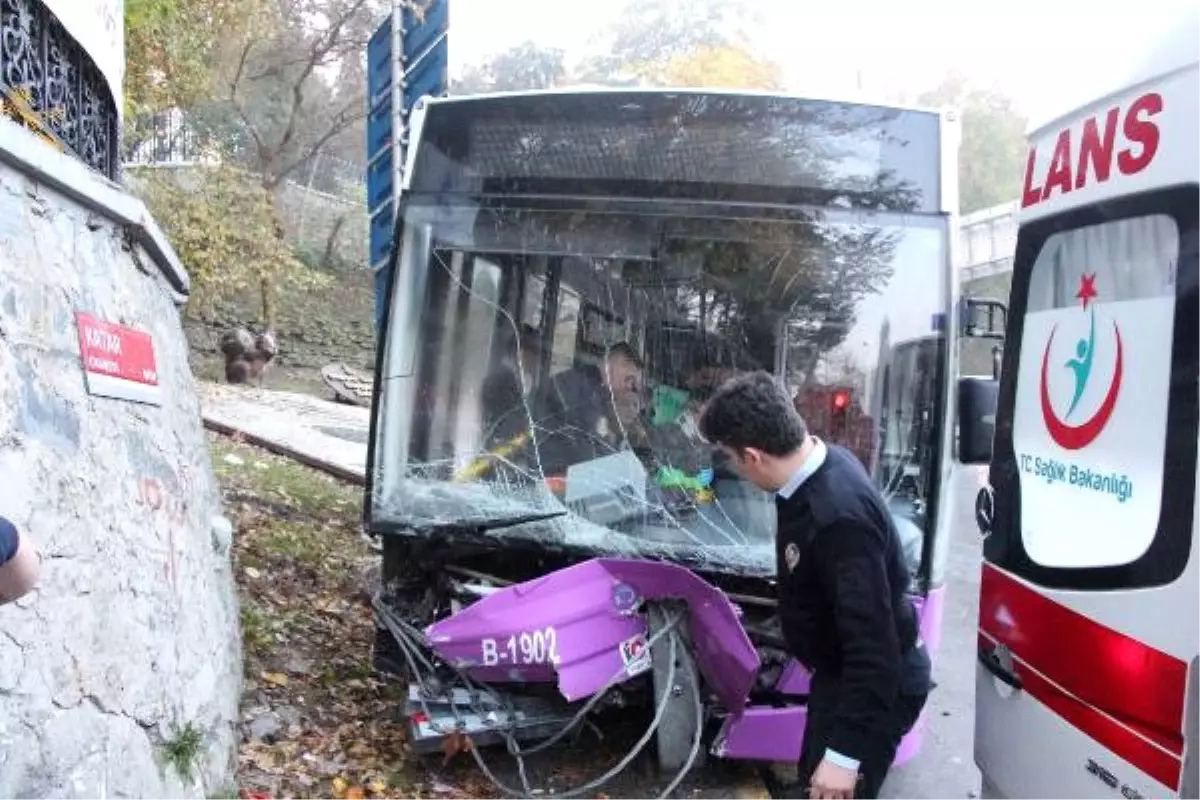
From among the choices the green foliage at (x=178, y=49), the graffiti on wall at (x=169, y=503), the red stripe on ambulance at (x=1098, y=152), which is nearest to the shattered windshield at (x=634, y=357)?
the graffiti on wall at (x=169, y=503)

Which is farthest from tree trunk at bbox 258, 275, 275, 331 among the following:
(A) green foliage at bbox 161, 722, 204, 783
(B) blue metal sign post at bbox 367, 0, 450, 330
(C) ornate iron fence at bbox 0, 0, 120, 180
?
(A) green foliage at bbox 161, 722, 204, 783

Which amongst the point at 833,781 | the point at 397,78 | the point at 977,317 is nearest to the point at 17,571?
the point at 833,781

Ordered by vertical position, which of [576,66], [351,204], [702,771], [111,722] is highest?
[576,66]

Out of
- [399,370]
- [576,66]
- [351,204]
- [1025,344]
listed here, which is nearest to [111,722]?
[399,370]

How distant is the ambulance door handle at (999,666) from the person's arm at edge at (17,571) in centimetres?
239

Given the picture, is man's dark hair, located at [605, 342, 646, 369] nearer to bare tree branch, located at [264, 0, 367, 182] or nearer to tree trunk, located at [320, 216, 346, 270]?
bare tree branch, located at [264, 0, 367, 182]

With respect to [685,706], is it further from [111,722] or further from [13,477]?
[13,477]

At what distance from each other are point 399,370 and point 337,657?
5.41 ft

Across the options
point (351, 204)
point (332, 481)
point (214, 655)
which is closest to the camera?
point (214, 655)

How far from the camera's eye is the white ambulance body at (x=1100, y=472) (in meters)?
2.15

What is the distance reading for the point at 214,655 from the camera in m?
3.82

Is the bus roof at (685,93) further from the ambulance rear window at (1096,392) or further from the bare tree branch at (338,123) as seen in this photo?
the bare tree branch at (338,123)

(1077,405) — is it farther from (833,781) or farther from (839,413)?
(839,413)

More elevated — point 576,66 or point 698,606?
point 576,66
